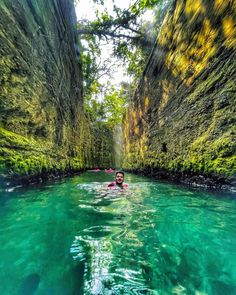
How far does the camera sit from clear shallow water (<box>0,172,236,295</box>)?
59.1 inches

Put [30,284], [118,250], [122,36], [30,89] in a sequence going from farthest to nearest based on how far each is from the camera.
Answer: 1. [122,36]
2. [30,89]
3. [118,250]
4. [30,284]

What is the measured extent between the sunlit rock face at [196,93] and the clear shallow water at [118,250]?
6.15 feet

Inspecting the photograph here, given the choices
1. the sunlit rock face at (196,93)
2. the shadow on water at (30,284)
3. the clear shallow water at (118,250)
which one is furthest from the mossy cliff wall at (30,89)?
the sunlit rock face at (196,93)

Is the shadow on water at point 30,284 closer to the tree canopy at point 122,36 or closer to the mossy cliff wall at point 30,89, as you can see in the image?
the mossy cliff wall at point 30,89

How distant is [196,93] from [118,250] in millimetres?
5783

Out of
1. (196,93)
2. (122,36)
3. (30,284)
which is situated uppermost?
(122,36)

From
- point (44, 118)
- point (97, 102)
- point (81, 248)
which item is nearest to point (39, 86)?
point (44, 118)

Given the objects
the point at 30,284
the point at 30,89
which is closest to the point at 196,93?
the point at 30,89

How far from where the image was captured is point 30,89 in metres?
6.16

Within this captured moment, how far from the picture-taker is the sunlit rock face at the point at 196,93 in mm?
4875

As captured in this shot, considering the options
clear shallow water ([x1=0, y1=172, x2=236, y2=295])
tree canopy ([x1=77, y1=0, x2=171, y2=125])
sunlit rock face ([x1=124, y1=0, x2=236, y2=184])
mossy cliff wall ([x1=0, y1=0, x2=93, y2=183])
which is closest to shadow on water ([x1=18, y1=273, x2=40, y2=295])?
clear shallow water ([x1=0, y1=172, x2=236, y2=295])

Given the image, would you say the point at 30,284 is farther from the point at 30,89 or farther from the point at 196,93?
the point at 196,93

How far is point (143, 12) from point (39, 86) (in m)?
9.75

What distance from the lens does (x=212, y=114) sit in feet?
17.8
